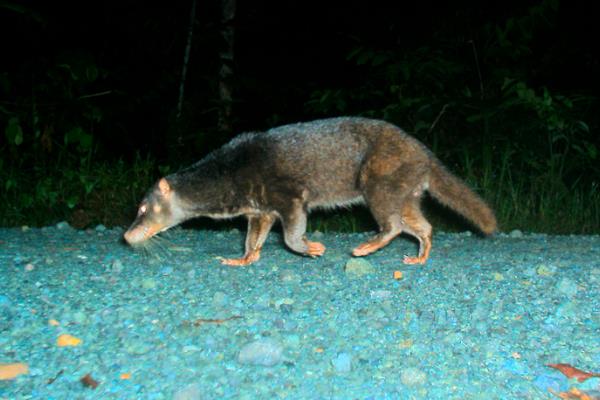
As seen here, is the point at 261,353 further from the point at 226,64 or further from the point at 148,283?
the point at 226,64

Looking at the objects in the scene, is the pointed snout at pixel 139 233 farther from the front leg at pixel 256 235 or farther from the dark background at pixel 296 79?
the dark background at pixel 296 79

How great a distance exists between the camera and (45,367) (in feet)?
8.83

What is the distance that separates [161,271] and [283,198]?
1.25 meters

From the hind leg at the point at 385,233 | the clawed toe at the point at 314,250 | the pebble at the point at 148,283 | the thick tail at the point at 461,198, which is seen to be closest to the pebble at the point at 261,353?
the pebble at the point at 148,283

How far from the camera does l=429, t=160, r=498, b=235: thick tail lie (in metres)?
5.43

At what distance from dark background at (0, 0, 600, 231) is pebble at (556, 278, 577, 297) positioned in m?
3.92

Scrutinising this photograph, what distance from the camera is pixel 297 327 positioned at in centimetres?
324

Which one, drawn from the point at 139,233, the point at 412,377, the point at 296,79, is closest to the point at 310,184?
the point at 139,233

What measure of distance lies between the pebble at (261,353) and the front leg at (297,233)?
232 cm

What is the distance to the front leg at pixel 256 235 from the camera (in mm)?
5297

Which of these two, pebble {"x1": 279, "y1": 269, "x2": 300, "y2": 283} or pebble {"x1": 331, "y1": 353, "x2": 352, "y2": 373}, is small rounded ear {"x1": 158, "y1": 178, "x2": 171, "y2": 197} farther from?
Result: pebble {"x1": 331, "y1": 353, "x2": 352, "y2": 373}

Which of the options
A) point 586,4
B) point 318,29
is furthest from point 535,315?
point 586,4

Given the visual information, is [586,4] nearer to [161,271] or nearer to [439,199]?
[439,199]

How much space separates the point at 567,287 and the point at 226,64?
7178 mm
